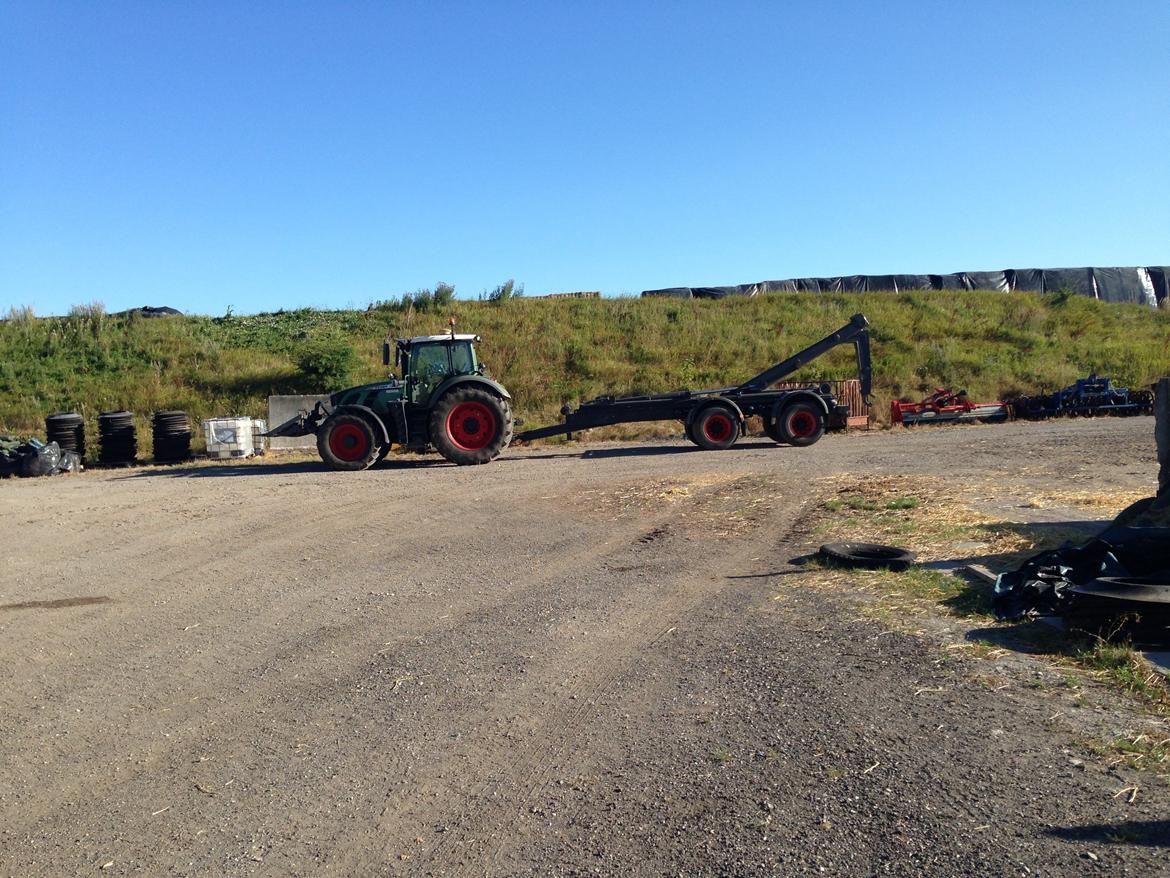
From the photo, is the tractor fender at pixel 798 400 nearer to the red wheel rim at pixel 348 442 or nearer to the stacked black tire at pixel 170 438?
the red wheel rim at pixel 348 442

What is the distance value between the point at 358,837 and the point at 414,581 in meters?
4.59

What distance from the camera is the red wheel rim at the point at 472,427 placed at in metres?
17.9

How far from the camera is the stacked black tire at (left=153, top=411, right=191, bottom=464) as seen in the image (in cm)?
2153

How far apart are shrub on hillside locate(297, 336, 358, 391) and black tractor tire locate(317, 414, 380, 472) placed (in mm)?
9690

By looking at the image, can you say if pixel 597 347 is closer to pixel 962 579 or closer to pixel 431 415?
pixel 431 415

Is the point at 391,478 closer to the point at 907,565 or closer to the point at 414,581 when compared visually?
the point at 414,581

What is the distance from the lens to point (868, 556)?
7.90 meters

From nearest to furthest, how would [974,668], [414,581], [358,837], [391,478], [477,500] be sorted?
[358,837]
[974,668]
[414,581]
[477,500]
[391,478]

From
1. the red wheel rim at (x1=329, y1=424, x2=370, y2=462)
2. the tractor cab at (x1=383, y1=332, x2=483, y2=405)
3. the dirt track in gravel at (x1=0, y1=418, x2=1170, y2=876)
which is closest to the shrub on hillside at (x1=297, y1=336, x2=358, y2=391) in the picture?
the red wheel rim at (x1=329, y1=424, x2=370, y2=462)

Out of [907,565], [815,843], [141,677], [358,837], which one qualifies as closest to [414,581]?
[141,677]

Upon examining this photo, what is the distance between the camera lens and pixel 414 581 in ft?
27.2

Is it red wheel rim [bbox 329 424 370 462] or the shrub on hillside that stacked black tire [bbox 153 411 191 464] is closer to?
red wheel rim [bbox 329 424 370 462]

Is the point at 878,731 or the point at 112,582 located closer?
the point at 878,731

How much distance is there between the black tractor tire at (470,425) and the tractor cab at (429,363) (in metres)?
0.41
